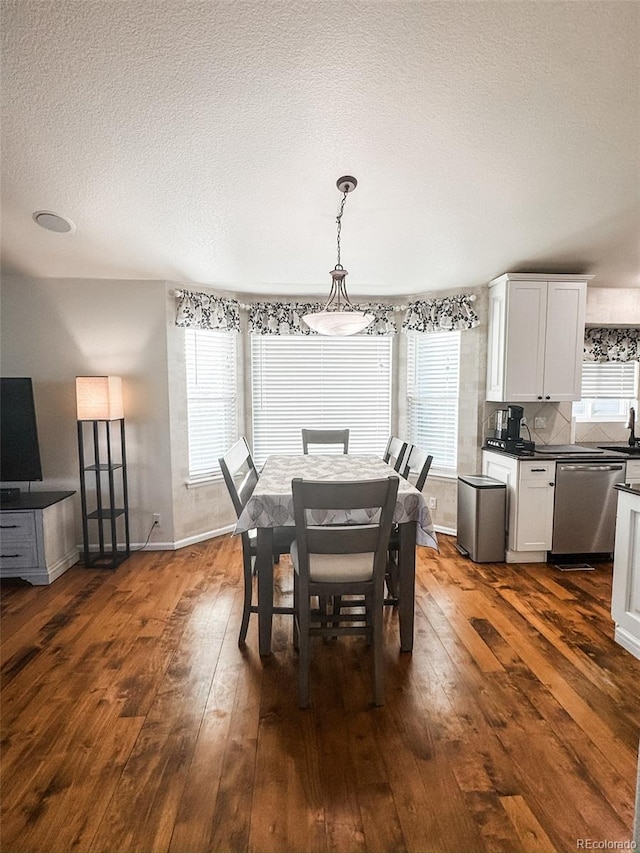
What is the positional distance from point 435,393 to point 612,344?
1804 millimetres

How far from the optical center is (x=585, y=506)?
3.51 metres

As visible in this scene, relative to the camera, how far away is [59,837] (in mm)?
1377

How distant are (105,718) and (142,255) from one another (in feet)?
9.88

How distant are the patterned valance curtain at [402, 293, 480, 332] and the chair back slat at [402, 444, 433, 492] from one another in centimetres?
165

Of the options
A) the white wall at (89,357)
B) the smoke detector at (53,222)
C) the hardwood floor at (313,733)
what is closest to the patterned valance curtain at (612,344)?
the hardwood floor at (313,733)

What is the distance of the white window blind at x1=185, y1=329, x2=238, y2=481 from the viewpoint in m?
3.99

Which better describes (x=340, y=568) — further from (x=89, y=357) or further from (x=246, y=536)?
(x=89, y=357)

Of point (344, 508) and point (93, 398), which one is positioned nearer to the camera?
point (344, 508)

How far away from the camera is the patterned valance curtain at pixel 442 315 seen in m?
3.94

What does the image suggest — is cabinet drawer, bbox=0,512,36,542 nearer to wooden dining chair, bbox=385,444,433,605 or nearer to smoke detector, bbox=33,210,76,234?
smoke detector, bbox=33,210,76,234

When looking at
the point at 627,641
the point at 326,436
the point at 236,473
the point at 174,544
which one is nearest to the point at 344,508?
the point at 236,473

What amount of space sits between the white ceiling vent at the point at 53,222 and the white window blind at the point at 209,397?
3.91ft

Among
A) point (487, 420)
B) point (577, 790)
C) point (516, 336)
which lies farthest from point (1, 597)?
point (516, 336)

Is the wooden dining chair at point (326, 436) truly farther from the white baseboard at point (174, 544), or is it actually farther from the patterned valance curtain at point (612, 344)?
the patterned valance curtain at point (612, 344)
